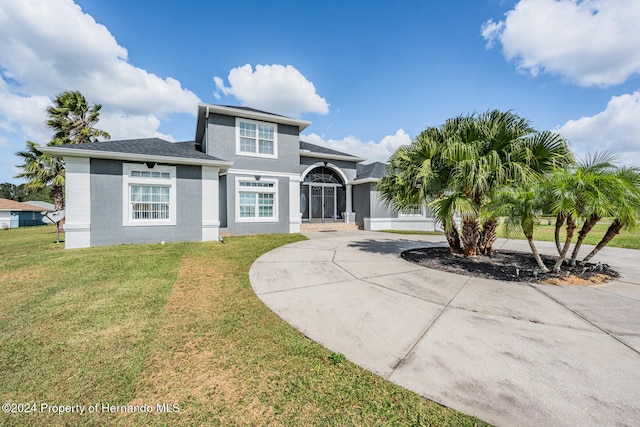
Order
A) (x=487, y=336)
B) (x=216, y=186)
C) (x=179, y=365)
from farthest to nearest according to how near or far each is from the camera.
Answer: (x=216, y=186) → (x=487, y=336) → (x=179, y=365)

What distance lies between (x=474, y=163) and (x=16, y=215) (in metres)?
53.4

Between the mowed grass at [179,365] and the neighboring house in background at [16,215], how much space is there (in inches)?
1762

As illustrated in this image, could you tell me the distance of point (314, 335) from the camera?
3193mm

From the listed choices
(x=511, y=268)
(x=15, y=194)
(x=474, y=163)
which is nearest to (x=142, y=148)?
(x=474, y=163)

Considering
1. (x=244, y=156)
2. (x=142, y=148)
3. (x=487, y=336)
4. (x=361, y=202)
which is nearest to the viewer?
(x=487, y=336)

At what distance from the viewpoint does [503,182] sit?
22.1ft

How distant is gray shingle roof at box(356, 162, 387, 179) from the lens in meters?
18.0

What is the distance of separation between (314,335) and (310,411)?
1188 millimetres

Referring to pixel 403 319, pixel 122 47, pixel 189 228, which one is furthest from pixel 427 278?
pixel 122 47

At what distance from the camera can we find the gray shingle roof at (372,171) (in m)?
18.0

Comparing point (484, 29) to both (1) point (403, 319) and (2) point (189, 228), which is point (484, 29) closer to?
(1) point (403, 319)

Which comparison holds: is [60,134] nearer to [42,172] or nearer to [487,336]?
[42,172]

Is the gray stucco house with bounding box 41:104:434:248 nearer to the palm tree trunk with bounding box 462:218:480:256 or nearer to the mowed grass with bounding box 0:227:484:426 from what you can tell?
the palm tree trunk with bounding box 462:218:480:256

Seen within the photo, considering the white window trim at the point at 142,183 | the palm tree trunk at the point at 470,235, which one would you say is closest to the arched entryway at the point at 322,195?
the white window trim at the point at 142,183
